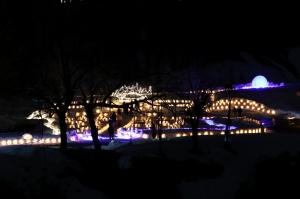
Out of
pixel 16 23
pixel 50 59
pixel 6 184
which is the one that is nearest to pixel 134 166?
pixel 6 184

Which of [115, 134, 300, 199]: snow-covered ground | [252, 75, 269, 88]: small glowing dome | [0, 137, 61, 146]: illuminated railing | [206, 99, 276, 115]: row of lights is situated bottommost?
[115, 134, 300, 199]: snow-covered ground

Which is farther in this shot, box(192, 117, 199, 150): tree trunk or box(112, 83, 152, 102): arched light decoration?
box(112, 83, 152, 102): arched light decoration

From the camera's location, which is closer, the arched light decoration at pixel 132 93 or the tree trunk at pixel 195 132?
the tree trunk at pixel 195 132

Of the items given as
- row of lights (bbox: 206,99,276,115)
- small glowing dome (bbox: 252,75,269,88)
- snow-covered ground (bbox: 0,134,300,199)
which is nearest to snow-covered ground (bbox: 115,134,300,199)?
snow-covered ground (bbox: 0,134,300,199)

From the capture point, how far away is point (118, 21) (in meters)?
31.8

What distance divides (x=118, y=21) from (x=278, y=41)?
21333mm

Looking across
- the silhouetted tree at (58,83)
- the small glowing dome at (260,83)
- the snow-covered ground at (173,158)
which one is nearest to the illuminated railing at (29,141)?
the snow-covered ground at (173,158)

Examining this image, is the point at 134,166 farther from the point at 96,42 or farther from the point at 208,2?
the point at 208,2

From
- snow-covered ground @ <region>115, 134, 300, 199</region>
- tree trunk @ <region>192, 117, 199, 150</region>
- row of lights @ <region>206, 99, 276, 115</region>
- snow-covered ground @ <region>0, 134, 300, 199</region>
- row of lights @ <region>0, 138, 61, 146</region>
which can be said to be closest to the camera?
snow-covered ground @ <region>0, 134, 300, 199</region>

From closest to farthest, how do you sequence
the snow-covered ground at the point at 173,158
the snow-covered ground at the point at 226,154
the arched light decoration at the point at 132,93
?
the snow-covered ground at the point at 173,158
the snow-covered ground at the point at 226,154
the arched light decoration at the point at 132,93

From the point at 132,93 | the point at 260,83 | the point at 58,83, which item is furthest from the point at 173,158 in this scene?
the point at 260,83

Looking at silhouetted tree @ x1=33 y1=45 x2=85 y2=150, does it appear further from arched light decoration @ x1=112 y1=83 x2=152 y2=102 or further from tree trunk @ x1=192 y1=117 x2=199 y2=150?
arched light decoration @ x1=112 y1=83 x2=152 y2=102

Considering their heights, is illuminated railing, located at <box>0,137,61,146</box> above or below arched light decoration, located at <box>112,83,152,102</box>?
below

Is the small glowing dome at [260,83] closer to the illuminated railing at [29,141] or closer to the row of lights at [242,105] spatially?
the row of lights at [242,105]
